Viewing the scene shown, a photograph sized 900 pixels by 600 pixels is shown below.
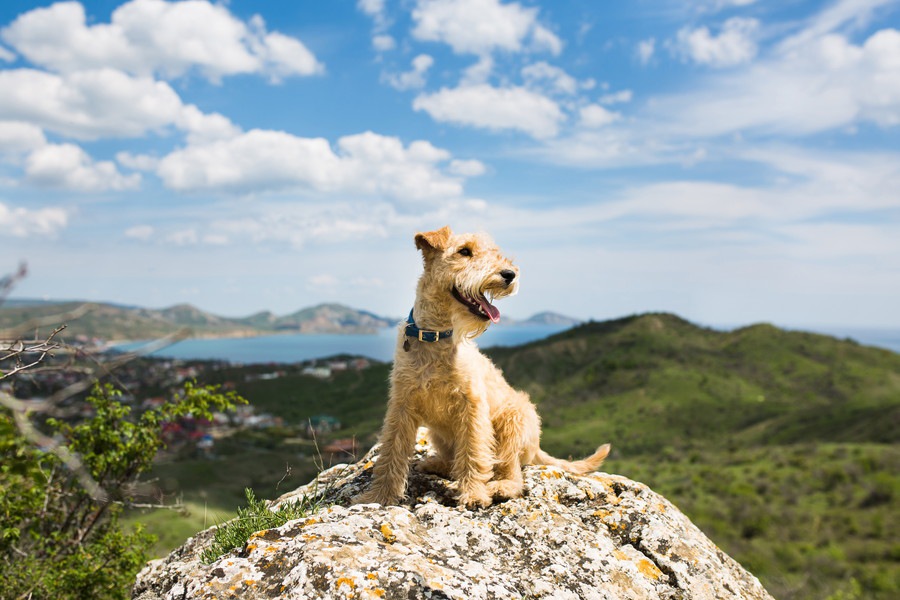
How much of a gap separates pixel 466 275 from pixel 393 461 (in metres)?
1.80

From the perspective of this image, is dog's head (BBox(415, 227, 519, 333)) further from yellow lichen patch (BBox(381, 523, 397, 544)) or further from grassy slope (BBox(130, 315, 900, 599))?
grassy slope (BBox(130, 315, 900, 599))

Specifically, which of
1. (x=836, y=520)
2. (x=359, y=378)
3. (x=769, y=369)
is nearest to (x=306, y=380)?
(x=359, y=378)

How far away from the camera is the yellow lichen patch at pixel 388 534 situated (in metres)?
3.82

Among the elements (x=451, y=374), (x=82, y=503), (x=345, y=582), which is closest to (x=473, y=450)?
(x=451, y=374)

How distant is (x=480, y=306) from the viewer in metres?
5.08

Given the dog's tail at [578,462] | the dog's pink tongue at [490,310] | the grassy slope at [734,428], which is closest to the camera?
the dog's pink tongue at [490,310]

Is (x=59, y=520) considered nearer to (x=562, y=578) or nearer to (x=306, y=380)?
(x=562, y=578)

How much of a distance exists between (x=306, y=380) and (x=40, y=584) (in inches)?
5921

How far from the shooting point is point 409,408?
5262mm

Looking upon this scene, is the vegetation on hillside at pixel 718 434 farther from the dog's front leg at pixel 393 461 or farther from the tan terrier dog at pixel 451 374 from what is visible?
the tan terrier dog at pixel 451 374

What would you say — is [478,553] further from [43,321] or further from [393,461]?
[43,321]

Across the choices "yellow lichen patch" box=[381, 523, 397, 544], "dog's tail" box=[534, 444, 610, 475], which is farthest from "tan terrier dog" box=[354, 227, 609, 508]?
"yellow lichen patch" box=[381, 523, 397, 544]

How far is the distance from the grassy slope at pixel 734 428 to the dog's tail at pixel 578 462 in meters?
2.06

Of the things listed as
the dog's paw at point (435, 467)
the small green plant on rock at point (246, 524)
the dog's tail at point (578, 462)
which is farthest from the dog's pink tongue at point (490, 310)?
the small green plant on rock at point (246, 524)
